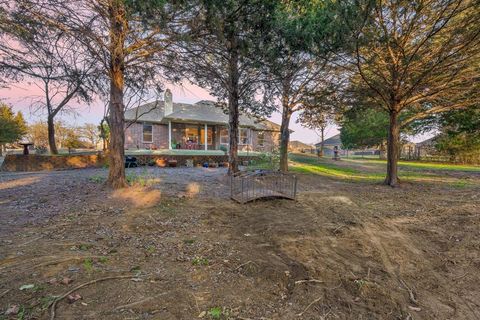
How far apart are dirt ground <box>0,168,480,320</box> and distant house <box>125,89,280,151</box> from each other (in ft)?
42.8

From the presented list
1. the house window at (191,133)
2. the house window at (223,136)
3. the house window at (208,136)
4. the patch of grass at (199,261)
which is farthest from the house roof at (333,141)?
the patch of grass at (199,261)

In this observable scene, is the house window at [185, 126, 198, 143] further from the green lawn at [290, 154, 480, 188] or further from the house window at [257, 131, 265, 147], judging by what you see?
the green lawn at [290, 154, 480, 188]

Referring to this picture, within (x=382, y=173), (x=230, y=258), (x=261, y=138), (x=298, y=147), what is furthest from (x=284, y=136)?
(x=298, y=147)

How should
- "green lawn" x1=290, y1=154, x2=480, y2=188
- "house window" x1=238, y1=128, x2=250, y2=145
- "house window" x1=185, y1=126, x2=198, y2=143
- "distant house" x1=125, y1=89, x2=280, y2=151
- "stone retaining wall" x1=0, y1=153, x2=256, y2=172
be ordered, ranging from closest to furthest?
"green lawn" x1=290, y1=154, x2=480, y2=188
"stone retaining wall" x1=0, y1=153, x2=256, y2=172
"distant house" x1=125, y1=89, x2=280, y2=151
"house window" x1=185, y1=126, x2=198, y2=143
"house window" x1=238, y1=128, x2=250, y2=145

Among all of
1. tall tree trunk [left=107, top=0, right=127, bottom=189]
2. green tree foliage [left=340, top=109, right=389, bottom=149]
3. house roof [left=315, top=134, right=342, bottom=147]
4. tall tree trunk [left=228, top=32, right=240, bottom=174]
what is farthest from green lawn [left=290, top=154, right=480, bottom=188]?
house roof [left=315, top=134, right=342, bottom=147]

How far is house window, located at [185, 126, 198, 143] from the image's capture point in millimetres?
22230

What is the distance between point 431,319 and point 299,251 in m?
1.74

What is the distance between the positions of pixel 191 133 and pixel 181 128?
1.04 meters

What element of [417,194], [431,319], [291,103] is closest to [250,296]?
[431,319]

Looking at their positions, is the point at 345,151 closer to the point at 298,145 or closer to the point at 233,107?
the point at 298,145

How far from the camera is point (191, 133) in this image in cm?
2250

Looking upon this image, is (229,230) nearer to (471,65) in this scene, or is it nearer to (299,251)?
(299,251)

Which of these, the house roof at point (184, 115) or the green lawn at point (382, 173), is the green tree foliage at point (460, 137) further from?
the house roof at point (184, 115)

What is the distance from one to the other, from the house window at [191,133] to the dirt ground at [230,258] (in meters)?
15.7
